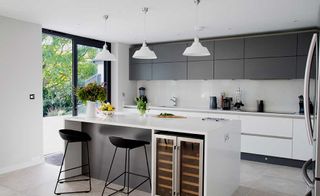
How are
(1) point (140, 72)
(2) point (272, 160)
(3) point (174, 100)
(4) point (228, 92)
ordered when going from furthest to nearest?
(1) point (140, 72), (3) point (174, 100), (4) point (228, 92), (2) point (272, 160)

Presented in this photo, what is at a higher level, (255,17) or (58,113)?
(255,17)

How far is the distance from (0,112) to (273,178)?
4477 millimetres

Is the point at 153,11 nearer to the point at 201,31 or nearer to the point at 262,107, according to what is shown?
the point at 201,31

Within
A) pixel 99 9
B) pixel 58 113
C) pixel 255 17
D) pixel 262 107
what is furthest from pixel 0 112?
pixel 262 107

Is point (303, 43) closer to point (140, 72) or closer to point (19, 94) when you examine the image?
point (140, 72)

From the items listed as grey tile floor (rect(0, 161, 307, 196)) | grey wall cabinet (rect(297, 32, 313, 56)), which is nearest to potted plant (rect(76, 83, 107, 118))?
grey tile floor (rect(0, 161, 307, 196))

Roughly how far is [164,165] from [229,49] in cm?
329

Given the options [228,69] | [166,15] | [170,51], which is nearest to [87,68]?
[170,51]

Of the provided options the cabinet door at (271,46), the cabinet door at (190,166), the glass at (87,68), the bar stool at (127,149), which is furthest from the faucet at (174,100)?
the cabinet door at (190,166)

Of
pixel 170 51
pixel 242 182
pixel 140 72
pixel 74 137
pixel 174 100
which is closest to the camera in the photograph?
pixel 74 137

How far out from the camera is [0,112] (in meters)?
4.10

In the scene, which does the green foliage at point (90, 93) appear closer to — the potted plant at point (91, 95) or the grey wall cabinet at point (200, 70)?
the potted plant at point (91, 95)

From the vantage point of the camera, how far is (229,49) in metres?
5.38

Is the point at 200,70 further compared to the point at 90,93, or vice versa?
the point at 200,70
